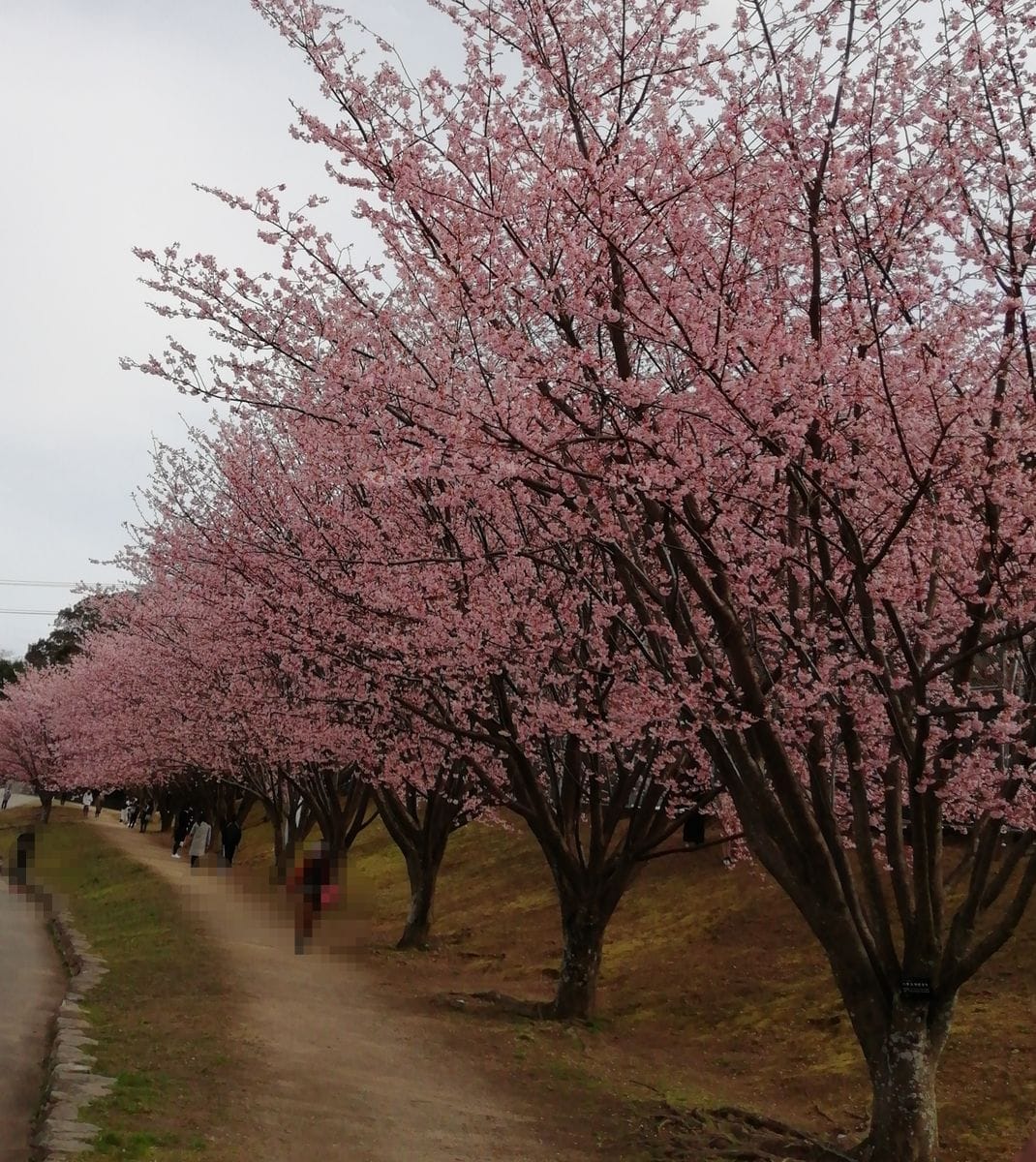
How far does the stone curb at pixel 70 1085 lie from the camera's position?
6.09 m

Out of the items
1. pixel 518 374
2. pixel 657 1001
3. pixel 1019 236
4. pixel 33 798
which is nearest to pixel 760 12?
pixel 1019 236

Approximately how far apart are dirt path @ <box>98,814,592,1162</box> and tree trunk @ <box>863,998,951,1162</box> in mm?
2031

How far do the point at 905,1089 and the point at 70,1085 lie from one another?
5537 mm

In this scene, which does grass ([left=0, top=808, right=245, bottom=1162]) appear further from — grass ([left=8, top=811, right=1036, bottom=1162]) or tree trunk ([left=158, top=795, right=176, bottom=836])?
tree trunk ([left=158, top=795, right=176, bottom=836])

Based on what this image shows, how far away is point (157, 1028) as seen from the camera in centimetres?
966

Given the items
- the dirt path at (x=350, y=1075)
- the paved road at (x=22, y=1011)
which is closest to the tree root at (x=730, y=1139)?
the dirt path at (x=350, y=1075)

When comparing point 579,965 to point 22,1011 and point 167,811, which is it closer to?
point 22,1011

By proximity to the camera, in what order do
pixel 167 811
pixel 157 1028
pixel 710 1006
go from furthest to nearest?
pixel 167 811 < pixel 710 1006 < pixel 157 1028

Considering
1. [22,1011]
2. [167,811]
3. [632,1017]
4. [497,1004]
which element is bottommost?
[22,1011]

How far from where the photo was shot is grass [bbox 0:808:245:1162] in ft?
21.3

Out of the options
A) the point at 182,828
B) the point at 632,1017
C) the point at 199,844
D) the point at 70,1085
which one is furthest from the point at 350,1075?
the point at 182,828

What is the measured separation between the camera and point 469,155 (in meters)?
7.53

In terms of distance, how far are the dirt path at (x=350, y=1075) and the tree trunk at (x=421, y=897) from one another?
3391 millimetres

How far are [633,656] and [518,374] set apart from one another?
11.9ft
